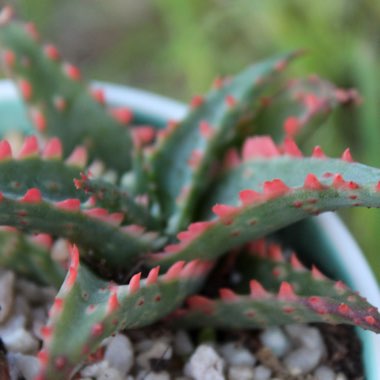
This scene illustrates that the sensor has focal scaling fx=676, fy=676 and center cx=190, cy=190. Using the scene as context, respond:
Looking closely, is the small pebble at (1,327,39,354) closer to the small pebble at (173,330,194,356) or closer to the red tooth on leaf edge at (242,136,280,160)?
the small pebble at (173,330,194,356)

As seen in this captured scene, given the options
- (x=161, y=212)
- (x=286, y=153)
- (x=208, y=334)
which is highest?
(x=286, y=153)

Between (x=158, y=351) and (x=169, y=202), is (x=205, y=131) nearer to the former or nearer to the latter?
(x=169, y=202)

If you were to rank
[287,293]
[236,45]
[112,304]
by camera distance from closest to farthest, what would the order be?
[112,304], [287,293], [236,45]

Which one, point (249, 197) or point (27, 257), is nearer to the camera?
point (249, 197)

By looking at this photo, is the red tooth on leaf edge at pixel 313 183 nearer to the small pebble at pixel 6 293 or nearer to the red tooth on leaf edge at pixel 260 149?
the red tooth on leaf edge at pixel 260 149

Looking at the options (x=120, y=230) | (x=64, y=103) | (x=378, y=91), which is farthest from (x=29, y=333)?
(x=378, y=91)

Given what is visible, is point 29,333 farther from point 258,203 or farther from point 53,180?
point 258,203

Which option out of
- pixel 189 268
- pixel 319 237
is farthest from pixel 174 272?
pixel 319 237

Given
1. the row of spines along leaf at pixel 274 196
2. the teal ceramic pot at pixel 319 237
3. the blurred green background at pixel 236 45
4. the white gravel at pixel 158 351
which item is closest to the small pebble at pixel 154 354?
the white gravel at pixel 158 351
